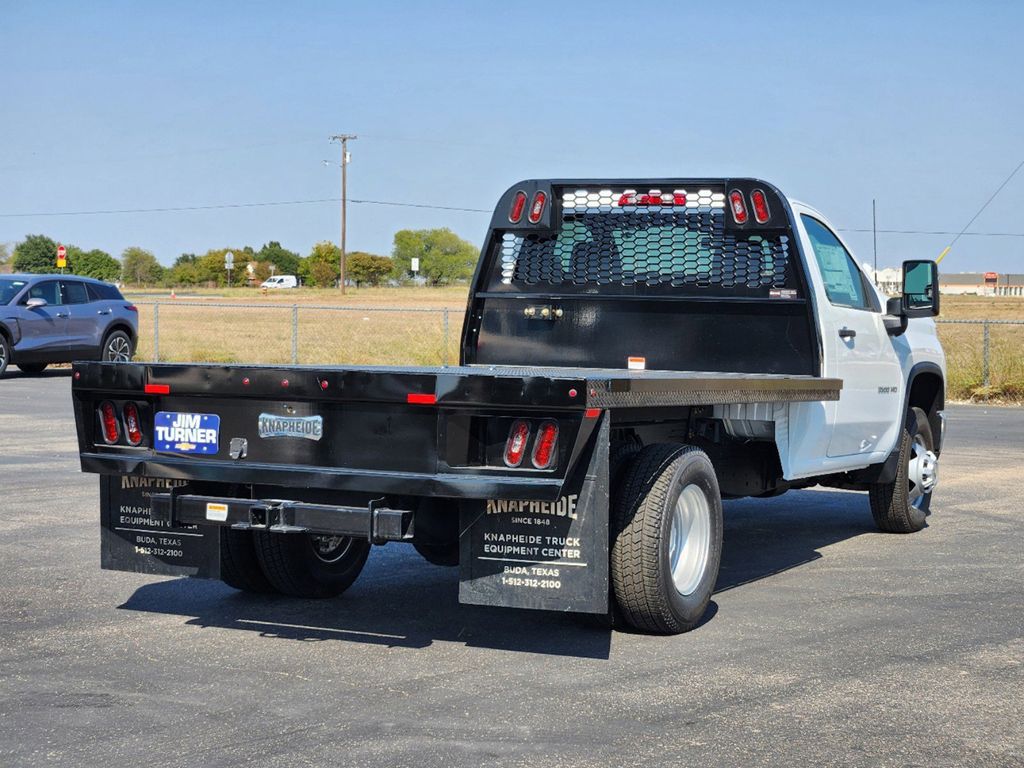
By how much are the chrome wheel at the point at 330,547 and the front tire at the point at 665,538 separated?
171cm

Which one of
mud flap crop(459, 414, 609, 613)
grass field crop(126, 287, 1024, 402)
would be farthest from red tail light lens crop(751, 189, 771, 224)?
grass field crop(126, 287, 1024, 402)

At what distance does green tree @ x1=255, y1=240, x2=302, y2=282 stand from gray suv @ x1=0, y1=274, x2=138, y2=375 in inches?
5671

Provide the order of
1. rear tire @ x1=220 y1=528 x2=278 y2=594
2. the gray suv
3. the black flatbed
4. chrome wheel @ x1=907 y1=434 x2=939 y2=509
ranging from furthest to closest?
the gray suv → chrome wheel @ x1=907 y1=434 x2=939 y2=509 → rear tire @ x1=220 y1=528 x2=278 y2=594 → the black flatbed

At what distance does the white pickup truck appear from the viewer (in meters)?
5.59

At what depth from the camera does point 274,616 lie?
22.2 feet

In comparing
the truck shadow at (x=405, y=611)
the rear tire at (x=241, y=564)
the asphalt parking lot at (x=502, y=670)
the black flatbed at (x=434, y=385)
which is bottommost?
the truck shadow at (x=405, y=611)

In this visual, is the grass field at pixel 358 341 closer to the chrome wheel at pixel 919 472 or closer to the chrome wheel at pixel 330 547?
the chrome wheel at pixel 919 472

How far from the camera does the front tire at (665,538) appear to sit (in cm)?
598

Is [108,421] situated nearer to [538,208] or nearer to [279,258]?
[538,208]

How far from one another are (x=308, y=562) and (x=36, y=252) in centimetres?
11838

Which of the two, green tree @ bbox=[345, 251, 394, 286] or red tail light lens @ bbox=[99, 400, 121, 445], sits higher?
green tree @ bbox=[345, 251, 394, 286]

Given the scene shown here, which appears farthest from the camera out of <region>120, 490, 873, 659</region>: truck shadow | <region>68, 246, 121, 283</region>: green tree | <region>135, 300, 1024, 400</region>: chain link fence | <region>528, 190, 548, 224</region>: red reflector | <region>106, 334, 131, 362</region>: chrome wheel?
<region>68, 246, 121, 283</region>: green tree

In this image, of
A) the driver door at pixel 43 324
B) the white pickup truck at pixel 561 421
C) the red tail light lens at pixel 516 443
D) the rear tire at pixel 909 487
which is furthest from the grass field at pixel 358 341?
the red tail light lens at pixel 516 443

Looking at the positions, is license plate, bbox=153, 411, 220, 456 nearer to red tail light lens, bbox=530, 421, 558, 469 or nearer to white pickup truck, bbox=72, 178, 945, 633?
white pickup truck, bbox=72, 178, 945, 633
